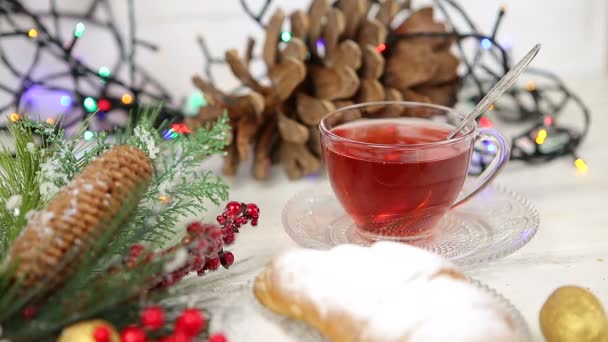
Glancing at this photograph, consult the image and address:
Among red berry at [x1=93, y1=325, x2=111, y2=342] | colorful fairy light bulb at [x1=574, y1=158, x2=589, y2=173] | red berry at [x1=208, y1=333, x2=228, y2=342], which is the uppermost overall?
colorful fairy light bulb at [x1=574, y1=158, x2=589, y2=173]

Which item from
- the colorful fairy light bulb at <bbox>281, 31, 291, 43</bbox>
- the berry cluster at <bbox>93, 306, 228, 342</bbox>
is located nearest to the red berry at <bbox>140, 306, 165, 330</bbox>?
the berry cluster at <bbox>93, 306, 228, 342</bbox>

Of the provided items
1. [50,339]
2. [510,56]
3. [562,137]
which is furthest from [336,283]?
[510,56]

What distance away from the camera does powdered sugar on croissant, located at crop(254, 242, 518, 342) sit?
378 millimetres

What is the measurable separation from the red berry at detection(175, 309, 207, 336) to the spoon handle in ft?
1.03

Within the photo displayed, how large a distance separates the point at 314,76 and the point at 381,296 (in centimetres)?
40

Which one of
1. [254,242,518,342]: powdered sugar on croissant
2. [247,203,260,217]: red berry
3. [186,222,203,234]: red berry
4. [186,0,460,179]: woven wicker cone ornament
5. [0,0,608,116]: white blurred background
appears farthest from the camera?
[0,0,608,116]: white blurred background

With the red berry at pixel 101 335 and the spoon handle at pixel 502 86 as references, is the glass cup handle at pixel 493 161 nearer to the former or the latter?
the spoon handle at pixel 502 86

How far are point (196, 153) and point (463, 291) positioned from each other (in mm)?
280

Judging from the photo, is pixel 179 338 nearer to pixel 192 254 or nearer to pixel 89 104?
pixel 192 254

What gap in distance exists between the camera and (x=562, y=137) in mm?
872

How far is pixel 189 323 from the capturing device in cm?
40

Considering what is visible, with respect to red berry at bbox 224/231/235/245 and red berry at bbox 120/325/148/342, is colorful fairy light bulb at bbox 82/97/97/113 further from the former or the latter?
red berry at bbox 120/325/148/342

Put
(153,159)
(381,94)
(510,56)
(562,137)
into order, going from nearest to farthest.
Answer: (153,159), (381,94), (562,137), (510,56)

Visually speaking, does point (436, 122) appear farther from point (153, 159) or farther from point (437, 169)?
point (153, 159)
